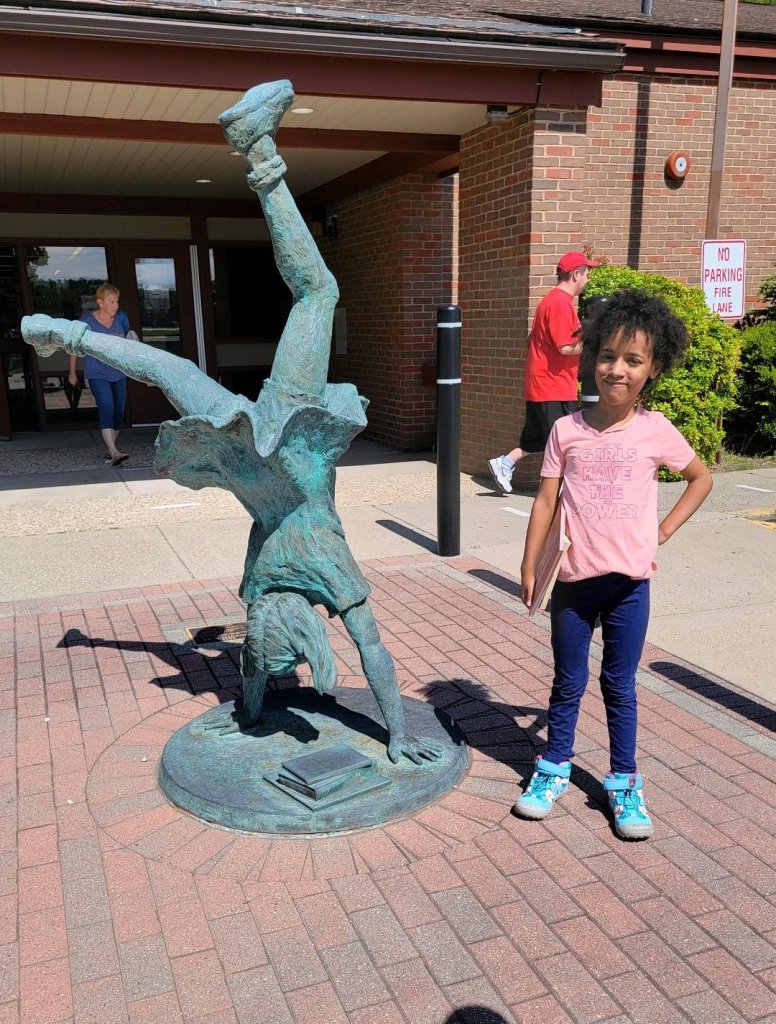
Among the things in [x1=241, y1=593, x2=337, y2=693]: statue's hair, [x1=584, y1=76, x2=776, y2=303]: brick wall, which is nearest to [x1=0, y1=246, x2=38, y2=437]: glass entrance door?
[x1=584, y1=76, x2=776, y2=303]: brick wall

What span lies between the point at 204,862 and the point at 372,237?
8.99 meters

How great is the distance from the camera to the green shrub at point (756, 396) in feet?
30.4

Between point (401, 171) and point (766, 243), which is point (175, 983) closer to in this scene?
point (401, 171)

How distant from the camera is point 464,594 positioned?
5.16 meters

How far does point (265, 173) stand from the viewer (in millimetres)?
2697

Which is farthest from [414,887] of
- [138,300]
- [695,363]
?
[138,300]

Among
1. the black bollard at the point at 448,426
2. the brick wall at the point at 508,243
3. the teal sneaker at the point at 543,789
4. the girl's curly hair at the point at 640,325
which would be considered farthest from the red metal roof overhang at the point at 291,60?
the teal sneaker at the point at 543,789

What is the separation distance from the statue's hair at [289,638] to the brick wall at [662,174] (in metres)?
7.71

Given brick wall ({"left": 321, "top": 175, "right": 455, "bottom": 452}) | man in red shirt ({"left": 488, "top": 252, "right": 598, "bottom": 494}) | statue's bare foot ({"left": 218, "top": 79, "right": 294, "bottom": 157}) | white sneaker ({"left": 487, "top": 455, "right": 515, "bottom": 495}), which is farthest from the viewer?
brick wall ({"left": 321, "top": 175, "right": 455, "bottom": 452})

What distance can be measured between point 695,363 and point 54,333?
6818 mm

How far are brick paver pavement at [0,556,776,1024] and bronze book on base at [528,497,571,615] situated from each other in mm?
725

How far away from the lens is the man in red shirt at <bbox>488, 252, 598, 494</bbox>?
666 centimetres

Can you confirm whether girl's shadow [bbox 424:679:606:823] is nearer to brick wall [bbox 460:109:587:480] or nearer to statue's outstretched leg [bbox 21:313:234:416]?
statue's outstretched leg [bbox 21:313:234:416]

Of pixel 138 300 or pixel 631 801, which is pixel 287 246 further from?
pixel 138 300
